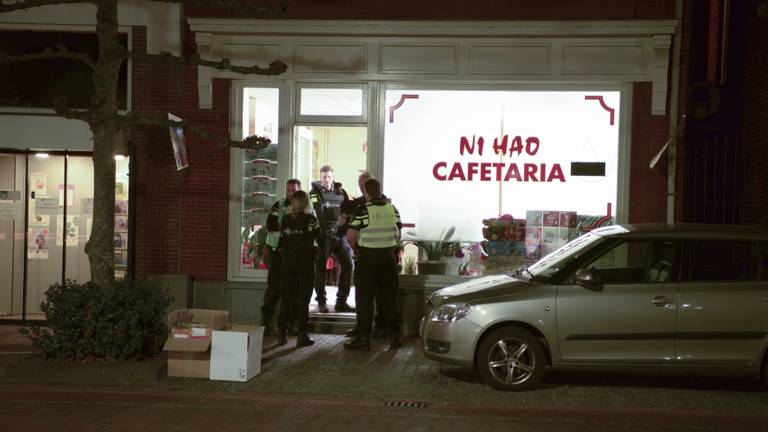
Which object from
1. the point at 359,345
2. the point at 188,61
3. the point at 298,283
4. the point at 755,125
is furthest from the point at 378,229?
the point at 755,125

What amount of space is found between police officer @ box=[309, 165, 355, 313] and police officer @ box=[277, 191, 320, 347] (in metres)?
1.44

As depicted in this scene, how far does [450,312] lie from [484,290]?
1.42 ft

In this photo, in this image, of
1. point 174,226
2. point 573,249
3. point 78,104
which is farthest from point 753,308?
point 78,104

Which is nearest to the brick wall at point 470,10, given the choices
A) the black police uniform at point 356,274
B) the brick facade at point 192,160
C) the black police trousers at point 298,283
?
the brick facade at point 192,160

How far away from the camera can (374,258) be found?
1045cm

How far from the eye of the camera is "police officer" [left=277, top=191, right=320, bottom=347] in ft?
34.2

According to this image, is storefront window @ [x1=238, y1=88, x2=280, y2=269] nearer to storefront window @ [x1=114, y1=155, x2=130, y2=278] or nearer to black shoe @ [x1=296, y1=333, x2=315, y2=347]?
storefront window @ [x1=114, y1=155, x2=130, y2=278]

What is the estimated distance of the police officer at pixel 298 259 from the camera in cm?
1043

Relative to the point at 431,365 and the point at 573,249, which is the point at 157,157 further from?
the point at 573,249

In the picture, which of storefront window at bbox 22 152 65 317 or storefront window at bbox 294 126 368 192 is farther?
storefront window at bbox 294 126 368 192

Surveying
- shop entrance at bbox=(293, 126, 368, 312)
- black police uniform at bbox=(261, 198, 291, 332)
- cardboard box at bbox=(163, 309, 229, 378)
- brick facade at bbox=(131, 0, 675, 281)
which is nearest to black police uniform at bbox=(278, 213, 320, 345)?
black police uniform at bbox=(261, 198, 291, 332)

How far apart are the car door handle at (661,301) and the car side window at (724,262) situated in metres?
0.32

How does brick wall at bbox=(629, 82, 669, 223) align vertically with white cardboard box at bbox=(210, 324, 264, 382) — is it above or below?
above

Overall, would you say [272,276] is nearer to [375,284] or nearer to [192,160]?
[375,284]
